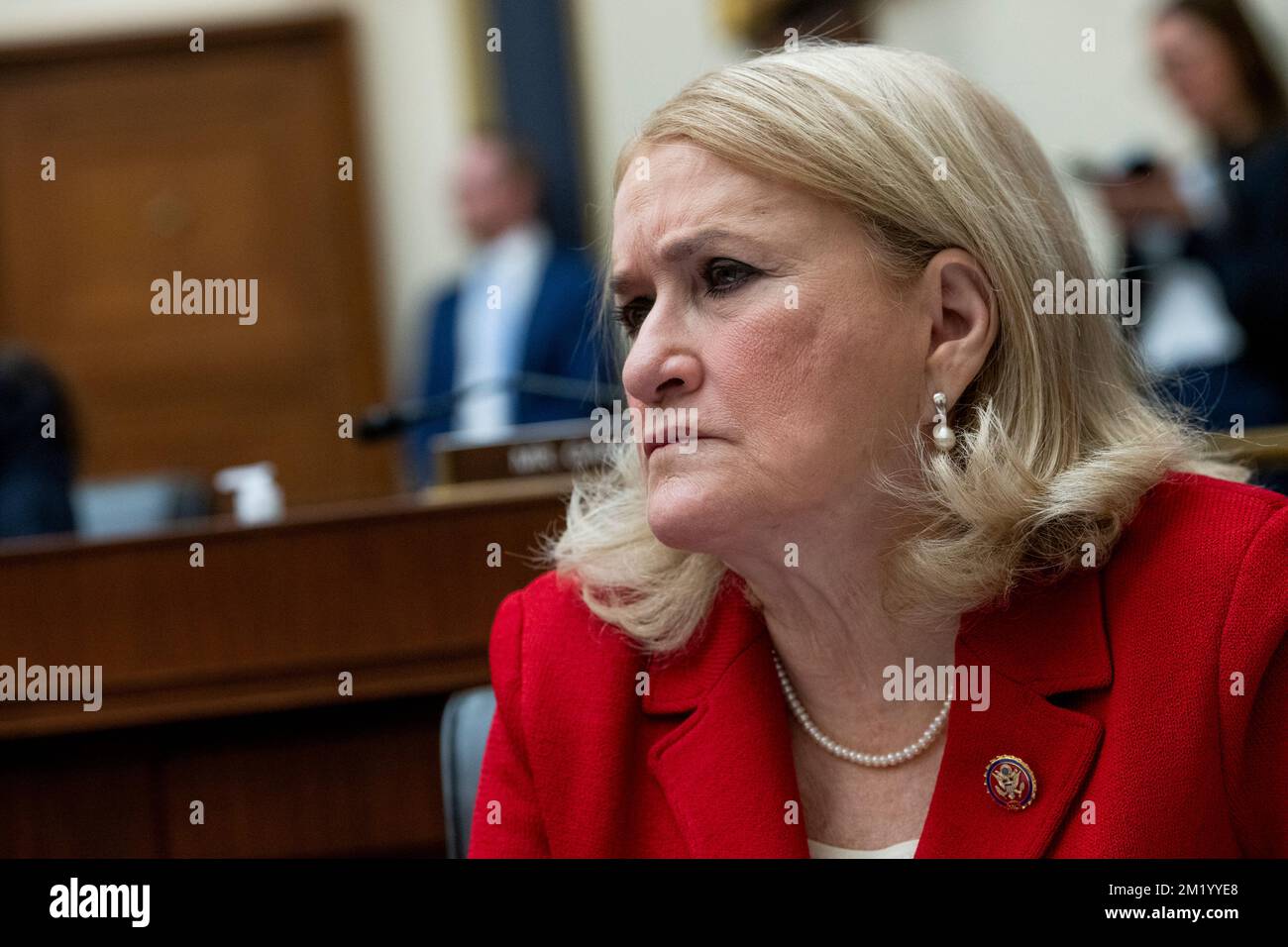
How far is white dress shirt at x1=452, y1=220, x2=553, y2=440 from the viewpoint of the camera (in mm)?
5000

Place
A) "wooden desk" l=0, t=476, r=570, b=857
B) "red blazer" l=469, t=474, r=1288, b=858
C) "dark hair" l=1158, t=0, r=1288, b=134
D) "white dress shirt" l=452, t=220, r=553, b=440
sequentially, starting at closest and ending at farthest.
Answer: "red blazer" l=469, t=474, r=1288, b=858, "wooden desk" l=0, t=476, r=570, b=857, "dark hair" l=1158, t=0, r=1288, b=134, "white dress shirt" l=452, t=220, r=553, b=440

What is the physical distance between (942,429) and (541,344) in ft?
11.2

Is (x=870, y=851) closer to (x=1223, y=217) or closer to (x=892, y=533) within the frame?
(x=892, y=533)

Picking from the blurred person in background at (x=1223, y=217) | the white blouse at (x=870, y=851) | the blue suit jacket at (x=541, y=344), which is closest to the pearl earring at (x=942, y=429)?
the white blouse at (x=870, y=851)

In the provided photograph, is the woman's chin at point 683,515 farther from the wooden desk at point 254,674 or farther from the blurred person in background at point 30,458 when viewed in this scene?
the blurred person in background at point 30,458

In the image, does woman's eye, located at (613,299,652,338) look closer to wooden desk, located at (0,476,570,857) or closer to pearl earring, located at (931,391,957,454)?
pearl earring, located at (931,391,957,454)

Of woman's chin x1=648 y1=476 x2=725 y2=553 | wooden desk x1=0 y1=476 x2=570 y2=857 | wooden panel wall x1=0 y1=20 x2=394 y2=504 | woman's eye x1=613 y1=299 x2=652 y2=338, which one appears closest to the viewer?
woman's chin x1=648 y1=476 x2=725 y2=553

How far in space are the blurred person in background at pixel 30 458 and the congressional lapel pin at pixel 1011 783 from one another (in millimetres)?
2122

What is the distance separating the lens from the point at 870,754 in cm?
157

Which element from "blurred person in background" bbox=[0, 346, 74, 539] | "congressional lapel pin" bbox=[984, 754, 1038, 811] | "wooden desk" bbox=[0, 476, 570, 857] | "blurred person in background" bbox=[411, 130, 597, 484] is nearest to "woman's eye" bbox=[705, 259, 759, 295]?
"congressional lapel pin" bbox=[984, 754, 1038, 811]

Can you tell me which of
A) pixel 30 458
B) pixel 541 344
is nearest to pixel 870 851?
pixel 30 458

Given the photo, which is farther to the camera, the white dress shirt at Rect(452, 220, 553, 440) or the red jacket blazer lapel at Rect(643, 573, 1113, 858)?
the white dress shirt at Rect(452, 220, 553, 440)

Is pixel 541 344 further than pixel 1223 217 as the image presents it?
Yes
